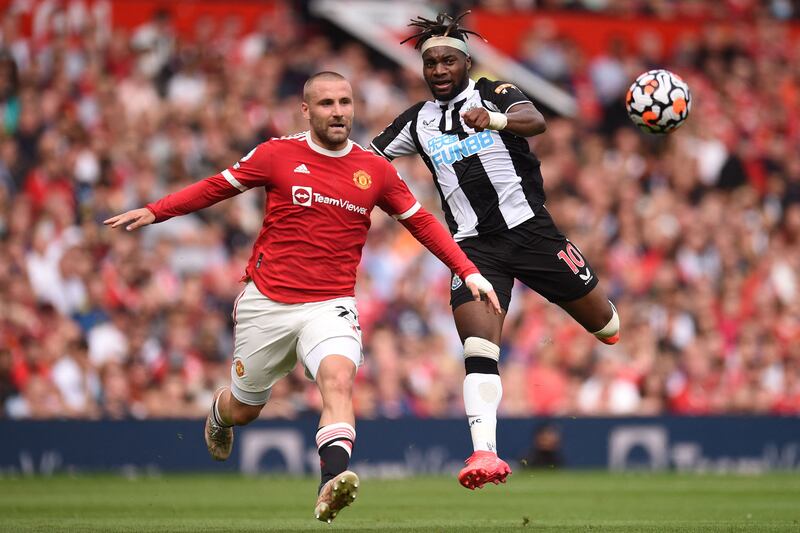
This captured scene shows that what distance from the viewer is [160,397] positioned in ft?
52.2

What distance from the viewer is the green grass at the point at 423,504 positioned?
9945mm

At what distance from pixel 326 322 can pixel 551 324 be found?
9.60 meters

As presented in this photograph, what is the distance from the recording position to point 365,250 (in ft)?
59.7

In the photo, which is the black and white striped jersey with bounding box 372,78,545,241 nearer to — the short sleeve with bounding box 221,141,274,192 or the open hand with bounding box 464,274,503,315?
the open hand with bounding box 464,274,503,315

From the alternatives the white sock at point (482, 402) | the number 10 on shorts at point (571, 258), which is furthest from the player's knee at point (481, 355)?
the number 10 on shorts at point (571, 258)

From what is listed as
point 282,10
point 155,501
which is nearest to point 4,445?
point 155,501

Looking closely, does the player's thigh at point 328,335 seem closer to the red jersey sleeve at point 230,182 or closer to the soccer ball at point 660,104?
the red jersey sleeve at point 230,182

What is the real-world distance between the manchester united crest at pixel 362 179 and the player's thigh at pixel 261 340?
87cm

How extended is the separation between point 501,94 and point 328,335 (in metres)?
2.30

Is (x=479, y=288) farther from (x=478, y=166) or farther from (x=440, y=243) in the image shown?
(x=478, y=166)

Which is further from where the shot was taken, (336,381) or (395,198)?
(395,198)

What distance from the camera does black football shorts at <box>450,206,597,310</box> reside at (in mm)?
10182

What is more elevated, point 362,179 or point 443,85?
point 443,85

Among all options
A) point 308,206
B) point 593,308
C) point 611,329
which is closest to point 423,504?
point 611,329
